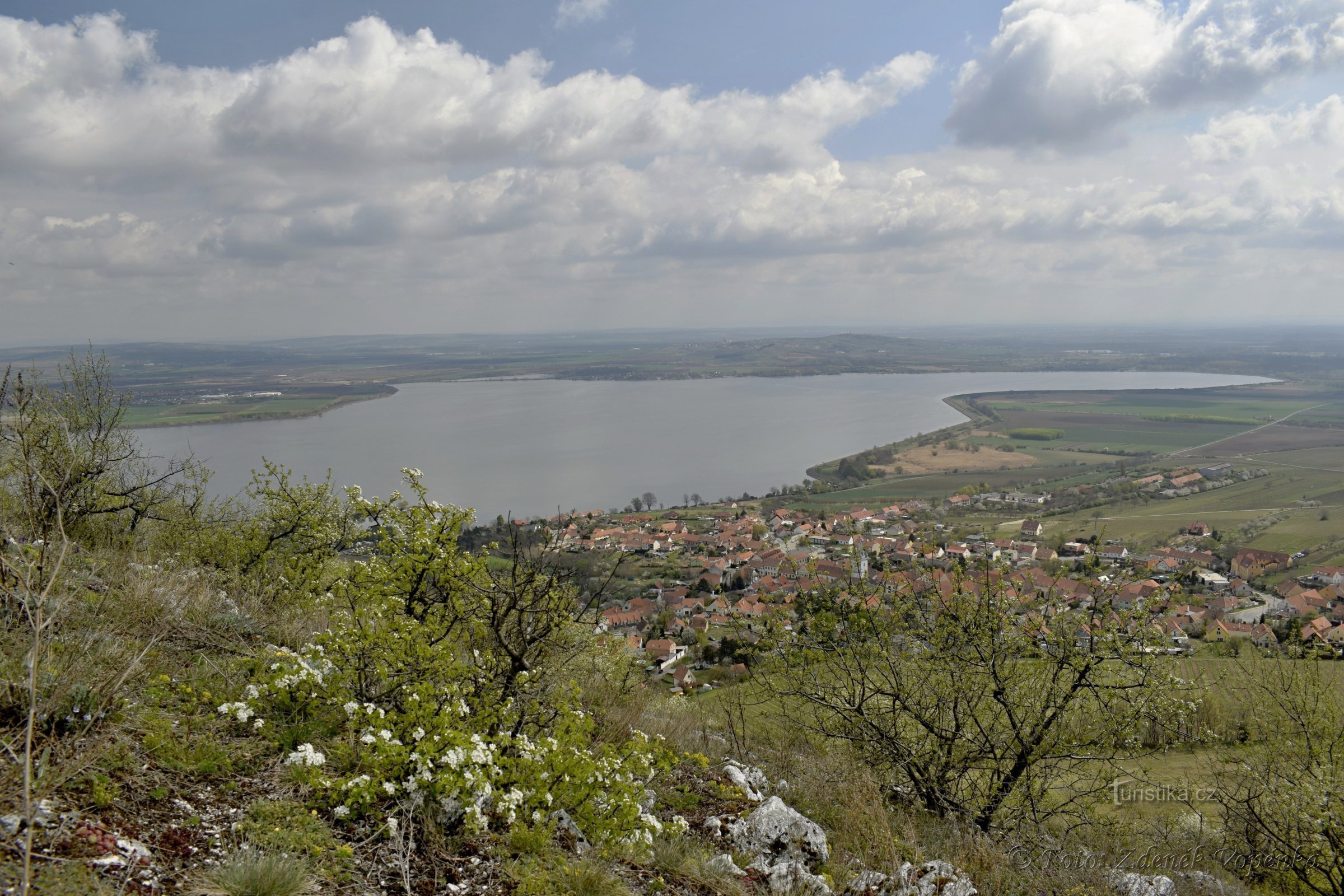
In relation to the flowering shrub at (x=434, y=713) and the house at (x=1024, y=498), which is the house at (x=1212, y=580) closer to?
the house at (x=1024, y=498)

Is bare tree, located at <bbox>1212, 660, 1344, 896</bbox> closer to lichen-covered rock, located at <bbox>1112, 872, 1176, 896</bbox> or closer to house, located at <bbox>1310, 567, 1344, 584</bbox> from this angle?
lichen-covered rock, located at <bbox>1112, 872, 1176, 896</bbox>

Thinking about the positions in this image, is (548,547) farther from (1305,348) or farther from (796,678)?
(1305,348)

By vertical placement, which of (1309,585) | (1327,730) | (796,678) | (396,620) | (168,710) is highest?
(396,620)

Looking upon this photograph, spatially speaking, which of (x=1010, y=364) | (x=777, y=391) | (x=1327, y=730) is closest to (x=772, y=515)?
(x=1327, y=730)

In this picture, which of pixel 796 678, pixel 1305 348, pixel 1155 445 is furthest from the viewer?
pixel 1305 348

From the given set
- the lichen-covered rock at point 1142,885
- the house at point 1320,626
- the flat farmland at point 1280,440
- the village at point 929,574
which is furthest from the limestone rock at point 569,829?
the flat farmland at point 1280,440

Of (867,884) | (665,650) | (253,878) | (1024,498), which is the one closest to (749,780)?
(867,884)
